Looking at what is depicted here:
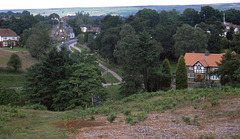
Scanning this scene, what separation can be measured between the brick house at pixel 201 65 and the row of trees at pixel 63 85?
2178 cm

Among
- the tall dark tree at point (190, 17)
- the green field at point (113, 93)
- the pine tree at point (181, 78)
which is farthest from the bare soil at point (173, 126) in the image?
the tall dark tree at point (190, 17)

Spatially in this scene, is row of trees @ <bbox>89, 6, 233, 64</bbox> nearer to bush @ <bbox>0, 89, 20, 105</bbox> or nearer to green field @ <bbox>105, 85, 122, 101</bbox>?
green field @ <bbox>105, 85, 122, 101</bbox>

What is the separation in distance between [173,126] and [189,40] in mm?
44841

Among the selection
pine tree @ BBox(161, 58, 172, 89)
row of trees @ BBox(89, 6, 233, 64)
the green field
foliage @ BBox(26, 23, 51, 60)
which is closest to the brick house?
row of trees @ BBox(89, 6, 233, 64)

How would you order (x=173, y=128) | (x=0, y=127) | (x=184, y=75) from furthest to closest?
(x=184, y=75)
(x=0, y=127)
(x=173, y=128)

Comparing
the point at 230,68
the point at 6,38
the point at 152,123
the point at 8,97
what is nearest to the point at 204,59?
the point at 230,68

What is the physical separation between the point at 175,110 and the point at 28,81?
18823 millimetres

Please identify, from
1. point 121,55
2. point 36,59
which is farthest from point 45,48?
point 121,55

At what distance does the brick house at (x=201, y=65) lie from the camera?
150 ft

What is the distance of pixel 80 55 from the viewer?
33.2 metres

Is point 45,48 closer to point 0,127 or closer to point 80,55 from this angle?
point 80,55

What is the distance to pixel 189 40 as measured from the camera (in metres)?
55.5

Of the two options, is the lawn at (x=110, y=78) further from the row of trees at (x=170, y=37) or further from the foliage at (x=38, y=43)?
the foliage at (x=38, y=43)

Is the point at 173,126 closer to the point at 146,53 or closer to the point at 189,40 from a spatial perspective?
the point at 146,53
